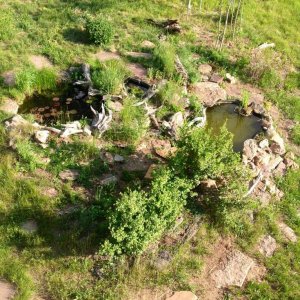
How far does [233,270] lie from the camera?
7781 millimetres

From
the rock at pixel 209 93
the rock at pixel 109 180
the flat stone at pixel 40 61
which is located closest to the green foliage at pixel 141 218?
the rock at pixel 109 180

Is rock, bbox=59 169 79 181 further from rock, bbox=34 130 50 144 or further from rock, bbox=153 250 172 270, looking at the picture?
rock, bbox=153 250 172 270

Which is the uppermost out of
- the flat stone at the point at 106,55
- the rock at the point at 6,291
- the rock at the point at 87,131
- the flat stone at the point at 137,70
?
the flat stone at the point at 106,55

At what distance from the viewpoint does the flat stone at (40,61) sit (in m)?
12.0

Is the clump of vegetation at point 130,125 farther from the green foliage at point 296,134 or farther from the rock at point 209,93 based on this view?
the green foliage at point 296,134

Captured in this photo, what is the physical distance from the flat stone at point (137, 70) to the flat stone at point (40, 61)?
222 cm

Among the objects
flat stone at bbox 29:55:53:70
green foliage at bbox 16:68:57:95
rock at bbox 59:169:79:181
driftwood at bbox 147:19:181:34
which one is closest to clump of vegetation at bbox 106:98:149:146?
rock at bbox 59:169:79:181

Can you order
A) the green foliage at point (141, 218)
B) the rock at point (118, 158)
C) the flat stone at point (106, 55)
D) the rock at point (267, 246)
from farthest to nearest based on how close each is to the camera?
1. the flat stone at point (106, 55)
2. the rock at point (118, 158)
3. the rock at point (267, 246)
4. the green foliage at point (141, 218)

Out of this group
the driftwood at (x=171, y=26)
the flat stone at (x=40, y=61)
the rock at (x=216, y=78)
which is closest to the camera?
the flat stone at (x=40, y=61)

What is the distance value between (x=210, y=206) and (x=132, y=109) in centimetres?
325

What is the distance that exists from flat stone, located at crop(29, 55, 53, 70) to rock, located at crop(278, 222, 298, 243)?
7.41m

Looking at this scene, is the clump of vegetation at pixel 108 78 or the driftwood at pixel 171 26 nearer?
the clump of vegetation at pixel 108 78

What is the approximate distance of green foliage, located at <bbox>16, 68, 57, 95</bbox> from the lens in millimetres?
11078

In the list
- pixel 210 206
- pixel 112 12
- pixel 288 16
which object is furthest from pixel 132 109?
pixel 288 16
